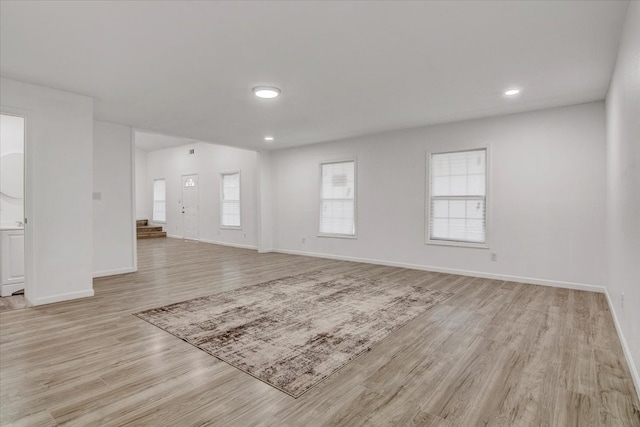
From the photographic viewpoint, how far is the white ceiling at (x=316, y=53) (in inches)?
88.4

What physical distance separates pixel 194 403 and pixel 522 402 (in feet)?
6.22

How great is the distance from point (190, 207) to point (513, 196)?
29.5 feet

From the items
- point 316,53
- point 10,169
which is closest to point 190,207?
point 10,169

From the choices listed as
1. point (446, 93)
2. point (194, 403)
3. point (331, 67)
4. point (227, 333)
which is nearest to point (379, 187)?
point (446, 93)

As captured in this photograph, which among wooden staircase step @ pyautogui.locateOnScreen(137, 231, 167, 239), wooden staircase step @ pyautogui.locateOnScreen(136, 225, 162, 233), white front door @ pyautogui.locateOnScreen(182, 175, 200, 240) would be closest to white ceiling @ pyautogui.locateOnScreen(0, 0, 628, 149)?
white front door @ pyautogui.locateOnScreen(182, 175, 200, 240)

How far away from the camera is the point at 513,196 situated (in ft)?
15.6

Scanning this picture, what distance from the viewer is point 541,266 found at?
4.57 m

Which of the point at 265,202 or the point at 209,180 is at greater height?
the point at 209,180

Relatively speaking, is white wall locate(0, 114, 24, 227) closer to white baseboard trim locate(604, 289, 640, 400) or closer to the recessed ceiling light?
the recessed ceiling light

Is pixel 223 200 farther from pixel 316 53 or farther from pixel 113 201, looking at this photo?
pixel 316 53

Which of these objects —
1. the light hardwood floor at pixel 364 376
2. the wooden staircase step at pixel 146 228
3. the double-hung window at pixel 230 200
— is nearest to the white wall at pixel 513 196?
the light hardwood floor at pixel 364 376

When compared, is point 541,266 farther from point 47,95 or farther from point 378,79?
point 47,95

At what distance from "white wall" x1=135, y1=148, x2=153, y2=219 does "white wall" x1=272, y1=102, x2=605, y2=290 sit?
8765mm

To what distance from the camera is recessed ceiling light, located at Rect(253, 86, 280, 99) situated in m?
3.68
